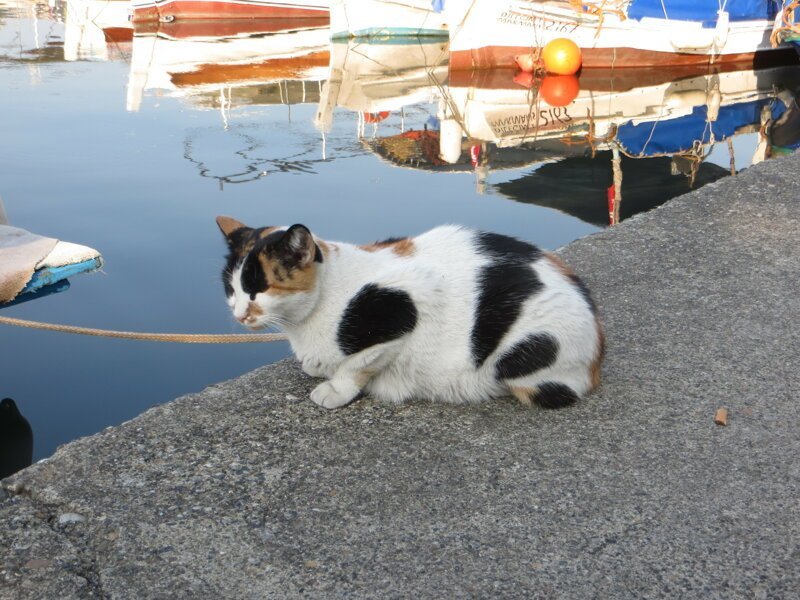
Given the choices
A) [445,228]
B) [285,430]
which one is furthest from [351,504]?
[445,228]

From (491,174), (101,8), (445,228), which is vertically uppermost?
(101,8)

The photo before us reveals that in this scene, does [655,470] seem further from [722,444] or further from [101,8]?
[101,8]

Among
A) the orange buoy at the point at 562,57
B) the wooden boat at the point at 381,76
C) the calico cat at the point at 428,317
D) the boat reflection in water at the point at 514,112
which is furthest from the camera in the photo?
the orange buoy at the point at 562,57

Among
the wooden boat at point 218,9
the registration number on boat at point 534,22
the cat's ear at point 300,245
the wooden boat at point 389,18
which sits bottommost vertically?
the cat's ear at point 300,245

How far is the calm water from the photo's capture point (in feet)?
17.5

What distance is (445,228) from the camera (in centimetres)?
290

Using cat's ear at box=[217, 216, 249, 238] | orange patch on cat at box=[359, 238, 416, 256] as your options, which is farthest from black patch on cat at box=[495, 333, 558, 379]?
cat's ear at box=[217, 216, 249, 238]

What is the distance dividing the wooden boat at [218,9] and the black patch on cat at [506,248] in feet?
83.1

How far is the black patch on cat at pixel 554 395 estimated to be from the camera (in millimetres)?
2674

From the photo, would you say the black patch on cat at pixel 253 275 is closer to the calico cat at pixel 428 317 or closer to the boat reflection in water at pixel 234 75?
the calico cat at pixel 428 317

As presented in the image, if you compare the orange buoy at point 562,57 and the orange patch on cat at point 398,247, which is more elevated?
the orange buoy at point 562,57

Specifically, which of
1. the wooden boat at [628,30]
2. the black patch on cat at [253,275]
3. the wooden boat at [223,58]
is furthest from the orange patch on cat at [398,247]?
the wooden boat at [628,30]

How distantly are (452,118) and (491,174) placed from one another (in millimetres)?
3679

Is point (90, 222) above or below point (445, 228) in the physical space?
below
